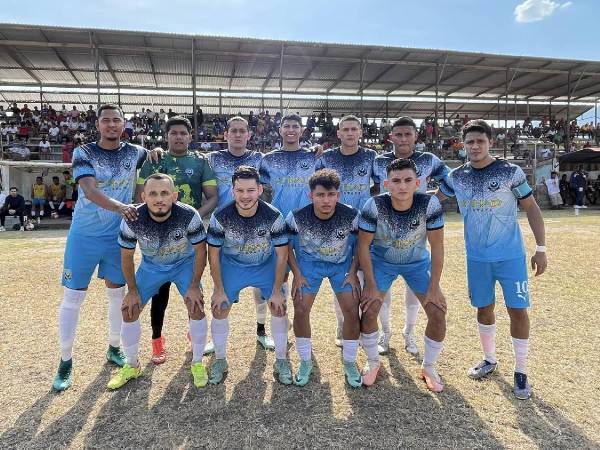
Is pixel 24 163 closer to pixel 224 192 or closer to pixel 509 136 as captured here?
pixel 224 192

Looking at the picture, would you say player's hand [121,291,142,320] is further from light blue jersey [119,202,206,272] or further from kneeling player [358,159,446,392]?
kneeling player [358,159,446,392]

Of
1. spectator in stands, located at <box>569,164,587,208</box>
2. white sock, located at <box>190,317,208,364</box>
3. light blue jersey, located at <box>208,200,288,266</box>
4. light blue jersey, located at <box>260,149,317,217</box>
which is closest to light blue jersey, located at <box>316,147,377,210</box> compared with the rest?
light blue jersey, located at <box>260,149,317,217</box>

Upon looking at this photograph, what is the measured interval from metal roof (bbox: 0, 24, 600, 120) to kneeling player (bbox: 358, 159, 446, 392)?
53.2 feet

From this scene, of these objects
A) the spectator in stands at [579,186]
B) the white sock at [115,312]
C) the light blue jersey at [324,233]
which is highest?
the spectator in stands at [579,186]

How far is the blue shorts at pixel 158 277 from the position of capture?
3.81 metres

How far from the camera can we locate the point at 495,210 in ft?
12.2

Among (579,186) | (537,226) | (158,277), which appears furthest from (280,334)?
(579,186)

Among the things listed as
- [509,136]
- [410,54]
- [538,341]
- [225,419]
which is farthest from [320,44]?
[225,419]

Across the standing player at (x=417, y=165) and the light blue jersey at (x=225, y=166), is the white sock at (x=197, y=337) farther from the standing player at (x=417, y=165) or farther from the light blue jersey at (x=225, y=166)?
the standing player at (x=417, y=165)

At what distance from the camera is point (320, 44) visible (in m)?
18.7

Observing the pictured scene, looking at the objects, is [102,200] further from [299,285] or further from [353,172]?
[353,172]

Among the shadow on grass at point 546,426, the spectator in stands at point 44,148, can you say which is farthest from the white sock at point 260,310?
the spectator in stands at point 44,148

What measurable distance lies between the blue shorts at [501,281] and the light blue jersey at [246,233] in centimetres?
173

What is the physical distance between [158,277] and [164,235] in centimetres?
39
